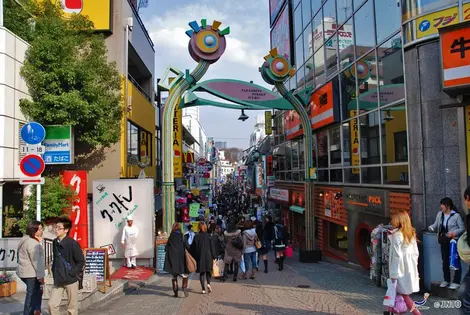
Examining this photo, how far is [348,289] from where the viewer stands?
28.5 ft

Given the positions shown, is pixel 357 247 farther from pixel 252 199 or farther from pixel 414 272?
pixel 252 199

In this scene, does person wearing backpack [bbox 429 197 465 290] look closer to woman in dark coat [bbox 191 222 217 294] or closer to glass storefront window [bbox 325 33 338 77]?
woman in dark coat [bbox 191 222 217 294]

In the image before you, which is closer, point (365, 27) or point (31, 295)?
point (31, 295)

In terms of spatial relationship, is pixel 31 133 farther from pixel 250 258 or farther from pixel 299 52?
pixel 299 52

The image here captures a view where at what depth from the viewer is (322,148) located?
1742 centimetres

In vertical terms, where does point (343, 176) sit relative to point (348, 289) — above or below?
above

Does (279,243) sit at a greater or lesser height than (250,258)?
greater

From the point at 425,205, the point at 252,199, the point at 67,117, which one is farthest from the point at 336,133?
the point at 252,199

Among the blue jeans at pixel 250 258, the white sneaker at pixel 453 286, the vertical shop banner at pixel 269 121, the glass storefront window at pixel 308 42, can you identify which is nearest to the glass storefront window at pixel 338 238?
the blue jeans at pixel 250 258

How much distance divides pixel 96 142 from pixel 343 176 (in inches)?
332

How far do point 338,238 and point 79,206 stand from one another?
9.52 metres

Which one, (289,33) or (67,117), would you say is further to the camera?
(289,33)

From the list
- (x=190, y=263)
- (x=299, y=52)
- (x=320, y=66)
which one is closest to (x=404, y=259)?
(x=190, y=263)

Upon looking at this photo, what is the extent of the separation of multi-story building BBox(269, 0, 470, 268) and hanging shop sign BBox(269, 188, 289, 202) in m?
1.02
